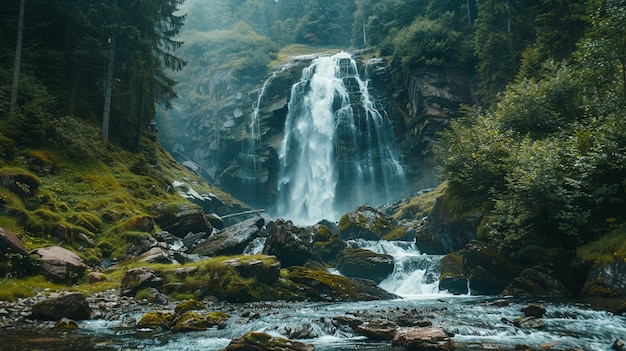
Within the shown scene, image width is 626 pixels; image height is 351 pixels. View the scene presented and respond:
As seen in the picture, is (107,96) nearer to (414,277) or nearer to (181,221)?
(181,221)

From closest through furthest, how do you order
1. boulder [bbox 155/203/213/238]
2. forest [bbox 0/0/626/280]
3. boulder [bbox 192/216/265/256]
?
forest [bbox 0/0/626/280] < boulder [bbox 192/216/265/256] < boulder [bbox 155/203/213/238]

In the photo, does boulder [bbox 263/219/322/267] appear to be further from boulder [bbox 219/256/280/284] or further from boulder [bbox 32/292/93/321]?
boulder [bbox 32/292/93/321]

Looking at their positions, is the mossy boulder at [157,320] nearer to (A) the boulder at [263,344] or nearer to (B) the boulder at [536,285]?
(A) the boulder at [263,344]

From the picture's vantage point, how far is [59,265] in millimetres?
12211

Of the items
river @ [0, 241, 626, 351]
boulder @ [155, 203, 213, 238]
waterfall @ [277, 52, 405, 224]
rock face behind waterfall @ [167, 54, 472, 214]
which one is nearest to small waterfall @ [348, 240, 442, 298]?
river @ [0, 241, 626, 351]

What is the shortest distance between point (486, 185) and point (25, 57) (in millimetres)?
30115

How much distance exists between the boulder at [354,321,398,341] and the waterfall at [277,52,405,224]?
3792 cm

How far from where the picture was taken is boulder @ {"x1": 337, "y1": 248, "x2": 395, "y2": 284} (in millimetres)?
20188

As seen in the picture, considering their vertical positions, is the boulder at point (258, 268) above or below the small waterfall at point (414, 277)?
above

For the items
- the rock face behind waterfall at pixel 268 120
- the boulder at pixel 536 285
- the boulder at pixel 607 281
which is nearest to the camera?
the boulder at pixel 607 281

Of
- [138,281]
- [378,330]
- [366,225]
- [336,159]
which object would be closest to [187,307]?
[138,281]

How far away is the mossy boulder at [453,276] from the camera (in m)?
16.7

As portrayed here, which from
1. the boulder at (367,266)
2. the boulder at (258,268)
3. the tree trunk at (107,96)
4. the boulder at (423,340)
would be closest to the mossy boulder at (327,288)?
the boulder at (258,268)

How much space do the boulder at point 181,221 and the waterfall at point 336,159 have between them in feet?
85.6
